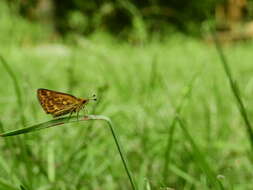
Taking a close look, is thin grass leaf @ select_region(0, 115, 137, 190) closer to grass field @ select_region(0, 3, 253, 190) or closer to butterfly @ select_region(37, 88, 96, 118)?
grass field @ select_region(0, 3, 253, 190)

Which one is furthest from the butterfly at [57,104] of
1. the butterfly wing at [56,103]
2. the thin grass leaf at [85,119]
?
the thin grass leaf at [85,119]

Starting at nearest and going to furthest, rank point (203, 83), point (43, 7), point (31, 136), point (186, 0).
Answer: point (31, 136), point (203, 83), point (43, 7), point (186, 0)

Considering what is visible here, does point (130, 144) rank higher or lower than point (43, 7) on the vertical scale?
lower

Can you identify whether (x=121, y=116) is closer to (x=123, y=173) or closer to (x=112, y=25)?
(x=123, y=173)

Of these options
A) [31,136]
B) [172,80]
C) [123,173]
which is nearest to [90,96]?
[123,173]

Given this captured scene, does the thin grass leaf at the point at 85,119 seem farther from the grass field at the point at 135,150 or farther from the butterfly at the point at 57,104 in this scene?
the butterfly at the point at 57,104

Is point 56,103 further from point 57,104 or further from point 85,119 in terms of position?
point 85,119

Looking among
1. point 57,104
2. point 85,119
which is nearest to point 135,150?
point 57,104

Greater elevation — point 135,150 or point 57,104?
point 57,104
